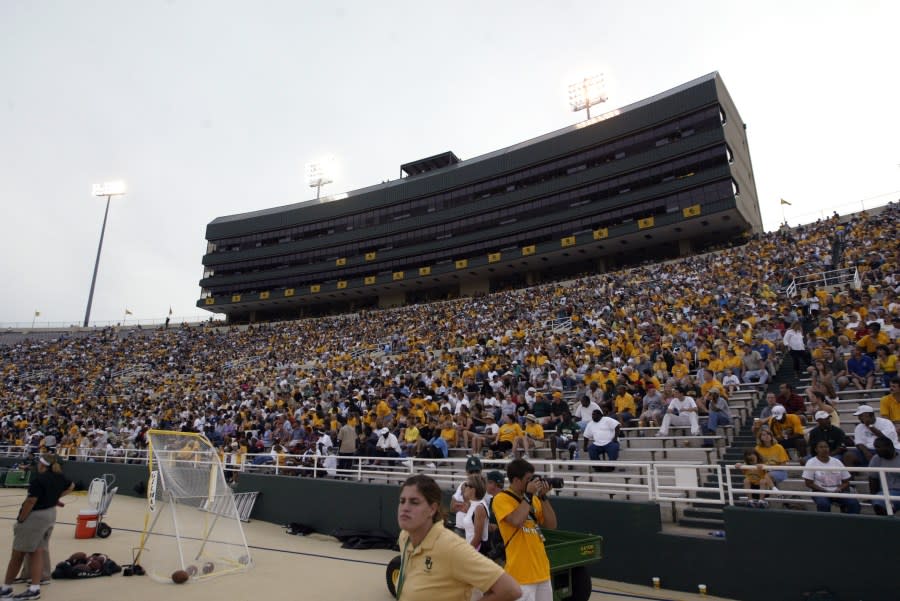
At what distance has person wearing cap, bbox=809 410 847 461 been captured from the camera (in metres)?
6.63

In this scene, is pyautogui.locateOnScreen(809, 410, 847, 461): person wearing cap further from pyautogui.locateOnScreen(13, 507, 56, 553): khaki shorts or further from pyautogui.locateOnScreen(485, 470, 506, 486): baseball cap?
pyautogui.locateOnScreen(13, 507, 56, 553): khaki shorts

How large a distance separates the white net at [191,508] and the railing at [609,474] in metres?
0.26

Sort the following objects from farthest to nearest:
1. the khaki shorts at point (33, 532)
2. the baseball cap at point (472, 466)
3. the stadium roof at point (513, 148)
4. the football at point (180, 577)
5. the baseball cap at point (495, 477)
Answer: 1. the stadium roof at point (513, 148)
2. the football at point (180, 577)
3. the khaki shorts at point (33, 532)
4. the baseball cap at point (472, 466)
5. the baseball cap at point (495, 477)

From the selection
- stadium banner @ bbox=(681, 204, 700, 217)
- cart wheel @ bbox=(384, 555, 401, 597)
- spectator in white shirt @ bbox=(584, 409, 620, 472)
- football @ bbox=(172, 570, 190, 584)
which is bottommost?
football @ bbox=(172, 570, 190, 584)

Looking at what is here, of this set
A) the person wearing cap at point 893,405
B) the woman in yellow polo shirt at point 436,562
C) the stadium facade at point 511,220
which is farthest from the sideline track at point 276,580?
the stadium facade at point 511,220

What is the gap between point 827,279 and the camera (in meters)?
17.5

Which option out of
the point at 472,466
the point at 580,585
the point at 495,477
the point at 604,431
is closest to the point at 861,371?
the point at 604,431

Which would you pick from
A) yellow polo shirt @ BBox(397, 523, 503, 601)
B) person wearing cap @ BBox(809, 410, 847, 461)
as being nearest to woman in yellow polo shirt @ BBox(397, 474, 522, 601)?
yellow polo shirt @ BBox(397, 523, 503, 601)

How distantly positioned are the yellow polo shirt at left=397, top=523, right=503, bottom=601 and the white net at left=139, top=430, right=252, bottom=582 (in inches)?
248

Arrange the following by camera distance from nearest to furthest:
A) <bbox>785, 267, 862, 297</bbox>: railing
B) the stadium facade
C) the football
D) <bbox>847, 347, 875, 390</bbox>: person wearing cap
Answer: the football < <bbox>847, 347, 875, 390</bbox>: person wearing cap < <bbox>785, 267, 862, 297</bbox>: railing < the stadium facade

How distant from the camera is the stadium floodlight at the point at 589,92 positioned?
47.0 m

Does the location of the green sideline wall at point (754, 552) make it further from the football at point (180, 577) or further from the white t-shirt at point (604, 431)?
the football at point (180, 577)

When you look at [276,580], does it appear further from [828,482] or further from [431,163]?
[431,163]

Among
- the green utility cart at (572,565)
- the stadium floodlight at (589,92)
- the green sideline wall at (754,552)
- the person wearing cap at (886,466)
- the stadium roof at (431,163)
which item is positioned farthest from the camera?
the stadium roof at (431,163)
